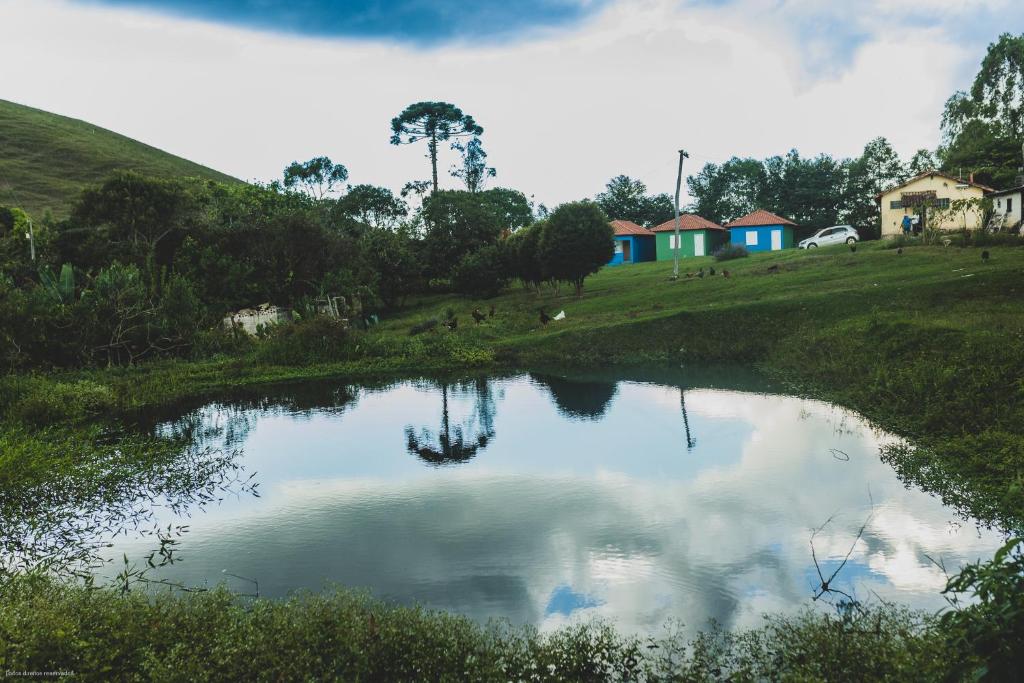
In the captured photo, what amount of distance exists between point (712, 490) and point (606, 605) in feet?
14.9

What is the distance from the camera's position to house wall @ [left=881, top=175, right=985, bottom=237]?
40.6m

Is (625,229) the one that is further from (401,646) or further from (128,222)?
(401,646)

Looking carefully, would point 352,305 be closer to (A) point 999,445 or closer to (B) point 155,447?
(B) point 155,447

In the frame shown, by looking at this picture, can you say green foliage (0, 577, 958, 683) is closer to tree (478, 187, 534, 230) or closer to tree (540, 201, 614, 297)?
tree (540, 201, 614, 297)

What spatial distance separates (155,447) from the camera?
15.1 meters

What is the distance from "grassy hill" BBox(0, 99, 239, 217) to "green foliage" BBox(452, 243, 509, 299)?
35.3m

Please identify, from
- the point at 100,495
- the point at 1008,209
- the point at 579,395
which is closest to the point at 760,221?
the point at 1008,209

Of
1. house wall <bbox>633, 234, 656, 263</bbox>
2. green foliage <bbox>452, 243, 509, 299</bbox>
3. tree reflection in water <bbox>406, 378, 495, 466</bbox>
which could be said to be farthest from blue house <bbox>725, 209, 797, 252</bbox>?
tree reflection in water <bbox>406, 378, 495, 466</bbox>

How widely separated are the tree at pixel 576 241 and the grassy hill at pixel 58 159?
42.6 metres

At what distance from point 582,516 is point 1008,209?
39.8m

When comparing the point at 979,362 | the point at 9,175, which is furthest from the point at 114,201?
the point at 9,175

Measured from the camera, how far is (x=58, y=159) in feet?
237

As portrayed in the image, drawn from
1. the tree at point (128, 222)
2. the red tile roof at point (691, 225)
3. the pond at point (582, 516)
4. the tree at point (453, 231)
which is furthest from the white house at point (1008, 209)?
the tree at point (128, 222)

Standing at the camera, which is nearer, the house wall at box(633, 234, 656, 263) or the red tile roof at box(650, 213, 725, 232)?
the red tile roof at box(650, 213, 725, 232)
